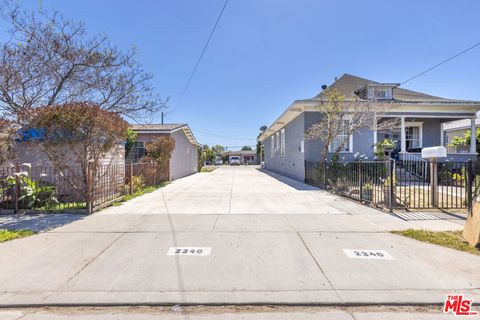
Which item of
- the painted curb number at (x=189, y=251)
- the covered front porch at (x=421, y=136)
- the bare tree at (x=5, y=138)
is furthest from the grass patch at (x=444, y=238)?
the covered front porch at (x=421, y=136)

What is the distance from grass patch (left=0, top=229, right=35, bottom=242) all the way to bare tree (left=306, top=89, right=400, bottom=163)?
38.5 feet

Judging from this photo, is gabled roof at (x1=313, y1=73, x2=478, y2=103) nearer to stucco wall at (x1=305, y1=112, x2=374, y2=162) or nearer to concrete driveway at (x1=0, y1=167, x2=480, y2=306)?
stucco wall at (x1=305, y1=112, x2=374, y2=162)

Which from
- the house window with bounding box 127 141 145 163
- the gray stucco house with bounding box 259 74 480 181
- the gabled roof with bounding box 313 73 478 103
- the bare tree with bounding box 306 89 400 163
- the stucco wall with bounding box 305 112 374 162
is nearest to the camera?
the bare tree with bounding box 306 89 400 163

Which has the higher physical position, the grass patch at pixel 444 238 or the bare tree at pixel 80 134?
the bare tree at pixel 80 134

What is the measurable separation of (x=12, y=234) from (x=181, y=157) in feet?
52.7

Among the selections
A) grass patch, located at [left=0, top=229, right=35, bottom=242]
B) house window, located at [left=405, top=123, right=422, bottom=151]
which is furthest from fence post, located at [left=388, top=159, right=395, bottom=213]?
house window, located at [left=405, top=123, right=422, bottom=151]

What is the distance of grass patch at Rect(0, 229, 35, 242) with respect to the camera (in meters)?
5.04

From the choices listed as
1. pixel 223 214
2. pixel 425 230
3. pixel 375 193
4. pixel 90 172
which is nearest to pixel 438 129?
pixel 375 193

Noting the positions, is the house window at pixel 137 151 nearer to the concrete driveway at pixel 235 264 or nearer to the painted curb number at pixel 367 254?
the concrete driveway at pixel 235 264

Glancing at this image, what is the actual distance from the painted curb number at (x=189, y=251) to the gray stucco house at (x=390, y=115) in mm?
A: 11541

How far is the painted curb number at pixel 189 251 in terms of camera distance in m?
4.22

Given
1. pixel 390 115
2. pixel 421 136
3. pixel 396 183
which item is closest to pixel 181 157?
pixel 390 115

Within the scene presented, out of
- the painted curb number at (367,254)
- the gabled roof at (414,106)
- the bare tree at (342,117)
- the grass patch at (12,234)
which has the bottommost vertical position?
the painted curb number at (367,254)

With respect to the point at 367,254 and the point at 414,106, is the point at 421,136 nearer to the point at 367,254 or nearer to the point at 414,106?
the point at 414,106
